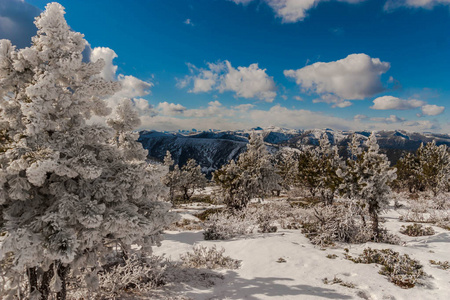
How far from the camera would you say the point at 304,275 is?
318 inches

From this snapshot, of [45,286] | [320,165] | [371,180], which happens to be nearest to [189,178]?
[320,165]

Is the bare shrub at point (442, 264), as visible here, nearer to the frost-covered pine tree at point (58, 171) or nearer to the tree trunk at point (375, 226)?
the tree trunk at point (375, 226)

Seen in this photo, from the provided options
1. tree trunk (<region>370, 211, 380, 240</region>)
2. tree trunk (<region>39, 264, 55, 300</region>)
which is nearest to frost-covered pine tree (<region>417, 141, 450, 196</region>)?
tree trunk (<region>370, 211, 380, 240</region>)

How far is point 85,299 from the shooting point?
6125 mm

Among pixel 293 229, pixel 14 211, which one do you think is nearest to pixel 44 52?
pixel 14 211

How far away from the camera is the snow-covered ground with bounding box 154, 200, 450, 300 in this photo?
22.5 ft

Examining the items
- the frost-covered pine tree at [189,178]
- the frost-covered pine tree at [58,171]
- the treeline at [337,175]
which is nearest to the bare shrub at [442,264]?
the treeline at [337,175]

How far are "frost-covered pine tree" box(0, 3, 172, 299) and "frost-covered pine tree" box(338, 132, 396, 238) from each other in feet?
39.7

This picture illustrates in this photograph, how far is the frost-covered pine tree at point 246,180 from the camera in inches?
A: 859

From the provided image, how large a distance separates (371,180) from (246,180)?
35.8ft

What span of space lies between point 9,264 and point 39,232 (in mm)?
1605

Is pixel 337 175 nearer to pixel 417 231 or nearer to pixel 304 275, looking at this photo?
pixel 417 231

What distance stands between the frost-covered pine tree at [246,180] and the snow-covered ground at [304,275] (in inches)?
398

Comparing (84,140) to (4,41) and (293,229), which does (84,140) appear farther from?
(293,229)
